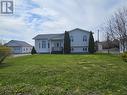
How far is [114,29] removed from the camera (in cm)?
4747

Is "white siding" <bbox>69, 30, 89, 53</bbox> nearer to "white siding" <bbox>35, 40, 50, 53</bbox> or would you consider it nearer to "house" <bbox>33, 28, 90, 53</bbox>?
"house" <bbox>33, 28, 90, 53</bbox>

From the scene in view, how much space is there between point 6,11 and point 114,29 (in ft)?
92.3

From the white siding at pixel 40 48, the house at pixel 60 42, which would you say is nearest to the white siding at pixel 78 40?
the house at pixel 60 42

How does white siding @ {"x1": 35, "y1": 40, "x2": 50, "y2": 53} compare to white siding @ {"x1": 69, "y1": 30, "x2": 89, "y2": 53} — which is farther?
white siding @ {"x1": 35, "y1": 40, "x2": 50, "y2": 53}

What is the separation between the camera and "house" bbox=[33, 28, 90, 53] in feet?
173

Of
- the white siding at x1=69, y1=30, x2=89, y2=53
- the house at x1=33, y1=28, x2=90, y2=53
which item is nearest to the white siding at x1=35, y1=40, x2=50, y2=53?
the house at x1=33, y1=28, x2=90, y2=53

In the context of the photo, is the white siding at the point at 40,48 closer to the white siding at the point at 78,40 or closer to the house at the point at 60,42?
the house at the point at 60,42

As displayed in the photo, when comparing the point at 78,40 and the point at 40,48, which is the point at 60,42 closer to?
the point at 78,40

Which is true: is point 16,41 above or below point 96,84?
above

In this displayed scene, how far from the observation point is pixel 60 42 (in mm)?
55125

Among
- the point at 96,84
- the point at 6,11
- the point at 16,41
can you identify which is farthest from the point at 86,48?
the point at 96,84

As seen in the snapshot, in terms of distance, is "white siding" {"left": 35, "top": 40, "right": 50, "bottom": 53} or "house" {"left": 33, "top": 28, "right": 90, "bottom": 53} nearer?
"house" {"left": 33, "top": 28, "right": 90, "bottom": 53}

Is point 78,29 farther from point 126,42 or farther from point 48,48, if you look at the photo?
point 126,42

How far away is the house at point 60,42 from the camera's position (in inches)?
2077
